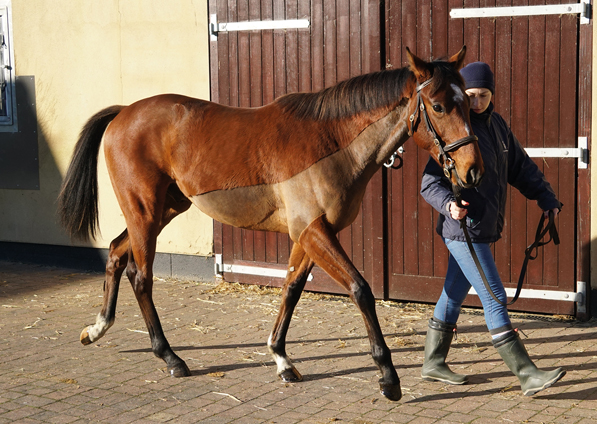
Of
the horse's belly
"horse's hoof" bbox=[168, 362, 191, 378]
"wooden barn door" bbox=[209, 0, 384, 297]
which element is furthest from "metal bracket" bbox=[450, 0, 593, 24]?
"horse's hoof" bbox=[168, 362, 191, 378]

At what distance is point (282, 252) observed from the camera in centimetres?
685

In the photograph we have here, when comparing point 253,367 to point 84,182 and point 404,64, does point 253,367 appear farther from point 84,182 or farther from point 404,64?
point 404,64

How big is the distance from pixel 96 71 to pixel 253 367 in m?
4.40

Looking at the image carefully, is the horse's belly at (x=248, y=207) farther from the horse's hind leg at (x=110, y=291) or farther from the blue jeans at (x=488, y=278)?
the blue jeans at (x=488, y=278)

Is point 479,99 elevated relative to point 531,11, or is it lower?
lower

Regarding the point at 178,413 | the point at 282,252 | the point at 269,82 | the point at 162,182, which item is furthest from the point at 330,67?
the point at 178,413

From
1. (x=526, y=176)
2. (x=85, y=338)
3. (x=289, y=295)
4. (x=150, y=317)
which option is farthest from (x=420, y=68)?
(x=85, y=338)

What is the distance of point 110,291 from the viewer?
5273 mm

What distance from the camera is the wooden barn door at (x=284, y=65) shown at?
6.36 m

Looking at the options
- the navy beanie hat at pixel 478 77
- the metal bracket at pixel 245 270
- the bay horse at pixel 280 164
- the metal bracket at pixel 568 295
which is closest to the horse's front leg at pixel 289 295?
the bay horse at pixel 280 164

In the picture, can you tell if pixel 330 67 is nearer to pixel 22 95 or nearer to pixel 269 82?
pixel 269 82

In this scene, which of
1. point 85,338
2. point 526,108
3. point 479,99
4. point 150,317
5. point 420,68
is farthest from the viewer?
point 526,108

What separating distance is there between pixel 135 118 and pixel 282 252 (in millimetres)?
2315

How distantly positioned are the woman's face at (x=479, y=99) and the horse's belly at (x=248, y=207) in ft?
4.25
